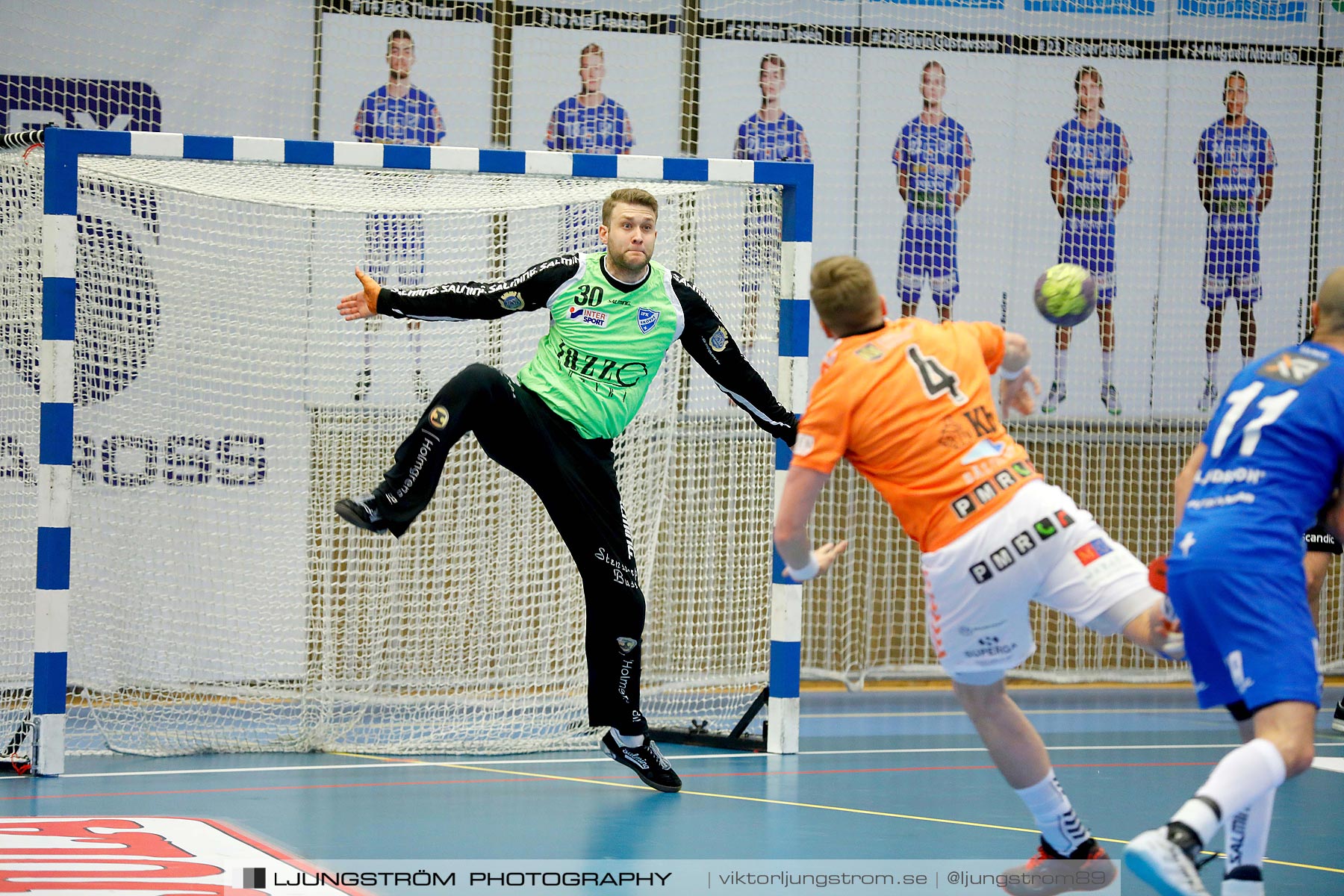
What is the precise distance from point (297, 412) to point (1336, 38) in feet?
28.0

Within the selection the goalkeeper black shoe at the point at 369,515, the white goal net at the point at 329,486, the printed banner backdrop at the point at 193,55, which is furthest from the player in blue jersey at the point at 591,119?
the goalkeeper black shoe at the point at 369,515

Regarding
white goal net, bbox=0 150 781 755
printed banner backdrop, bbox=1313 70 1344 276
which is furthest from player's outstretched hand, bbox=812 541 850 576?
printed banner backdrop, bbox=1313 70 1344 276

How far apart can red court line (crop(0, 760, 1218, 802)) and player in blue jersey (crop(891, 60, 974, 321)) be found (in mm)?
4053

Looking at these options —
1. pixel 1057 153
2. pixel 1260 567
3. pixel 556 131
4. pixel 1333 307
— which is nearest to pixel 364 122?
pixel 556 131

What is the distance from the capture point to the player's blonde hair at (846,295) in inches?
175

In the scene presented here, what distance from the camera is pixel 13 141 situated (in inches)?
284

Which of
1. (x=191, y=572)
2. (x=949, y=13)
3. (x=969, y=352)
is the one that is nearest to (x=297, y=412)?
(x=191, y=572)

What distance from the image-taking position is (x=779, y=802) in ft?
21.0

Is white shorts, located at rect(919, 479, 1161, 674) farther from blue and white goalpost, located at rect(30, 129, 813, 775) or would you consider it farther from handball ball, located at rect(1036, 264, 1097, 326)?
blue and white goalpost, located at rect(30, 129, 813, 775)

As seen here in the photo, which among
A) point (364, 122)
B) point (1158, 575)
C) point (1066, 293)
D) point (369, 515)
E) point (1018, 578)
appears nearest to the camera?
point (1158, 575)

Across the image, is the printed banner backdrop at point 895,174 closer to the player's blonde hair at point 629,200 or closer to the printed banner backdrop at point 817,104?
the printed banner backdrop at point 817,104

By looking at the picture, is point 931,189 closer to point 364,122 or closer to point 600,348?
point 364,122

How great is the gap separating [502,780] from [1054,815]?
322 centimetres

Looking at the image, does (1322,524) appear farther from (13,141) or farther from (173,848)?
(13,141)
